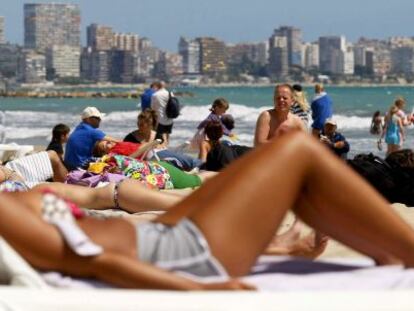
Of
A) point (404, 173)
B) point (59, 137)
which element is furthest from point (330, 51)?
point (404, 173)

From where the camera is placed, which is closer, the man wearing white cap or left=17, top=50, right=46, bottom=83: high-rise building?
the man wearing white cap

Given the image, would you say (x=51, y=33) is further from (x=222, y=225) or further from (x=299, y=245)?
(x=222, y=225)

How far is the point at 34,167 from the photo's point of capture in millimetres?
8750

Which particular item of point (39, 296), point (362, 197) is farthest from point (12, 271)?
point (362, 197)

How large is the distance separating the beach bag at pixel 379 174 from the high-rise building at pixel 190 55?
529 feet

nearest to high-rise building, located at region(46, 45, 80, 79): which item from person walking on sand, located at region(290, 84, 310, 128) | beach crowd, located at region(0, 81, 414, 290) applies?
person walking on sand, located at region(290, 84, 310, 128)

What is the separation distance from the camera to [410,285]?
324cm

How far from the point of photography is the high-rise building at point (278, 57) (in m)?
160

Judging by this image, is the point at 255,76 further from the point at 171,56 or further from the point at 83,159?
the point at 83,159

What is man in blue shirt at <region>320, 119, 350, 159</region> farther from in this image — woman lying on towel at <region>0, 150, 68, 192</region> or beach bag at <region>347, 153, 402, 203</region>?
beach bag at <region>347, 153, 402, 203</region>

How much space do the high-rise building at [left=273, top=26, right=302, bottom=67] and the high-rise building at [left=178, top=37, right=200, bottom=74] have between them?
1480 cm

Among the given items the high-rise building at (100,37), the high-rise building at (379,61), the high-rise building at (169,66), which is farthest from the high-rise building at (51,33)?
A: the high-rise building at (379,61)

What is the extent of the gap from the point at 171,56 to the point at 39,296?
167 meters

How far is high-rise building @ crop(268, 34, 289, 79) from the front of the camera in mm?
160500
